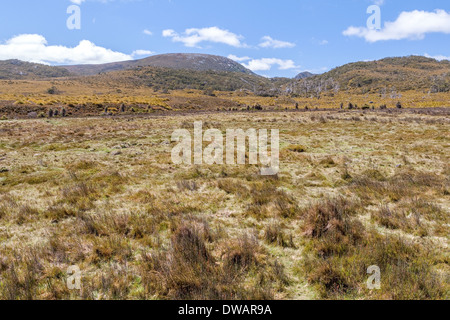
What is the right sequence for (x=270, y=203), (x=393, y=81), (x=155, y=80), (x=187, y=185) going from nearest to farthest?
(x=270, y=203) < (x=187, y=185) < (x=393, y=81) < (x=155, y=80)

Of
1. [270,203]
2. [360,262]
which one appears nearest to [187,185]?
[270,203]

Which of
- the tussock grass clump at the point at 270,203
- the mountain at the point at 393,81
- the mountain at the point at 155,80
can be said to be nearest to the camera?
the tussock grass clump at the point at 270,203

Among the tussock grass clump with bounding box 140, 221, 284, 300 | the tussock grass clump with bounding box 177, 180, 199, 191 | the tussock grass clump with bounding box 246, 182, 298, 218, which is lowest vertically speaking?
the tussock grass clump with bounding box 140, 221, 284, 300

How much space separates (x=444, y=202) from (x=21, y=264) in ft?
35.0

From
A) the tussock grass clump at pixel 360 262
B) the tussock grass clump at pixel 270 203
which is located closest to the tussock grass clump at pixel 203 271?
the tussock grass clump at pixel 360 262

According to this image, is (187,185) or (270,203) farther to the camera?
(187,185)

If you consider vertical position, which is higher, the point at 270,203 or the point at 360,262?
the point at 270,203

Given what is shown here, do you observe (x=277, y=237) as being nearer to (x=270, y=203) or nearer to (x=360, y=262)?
(x=360, y=262)

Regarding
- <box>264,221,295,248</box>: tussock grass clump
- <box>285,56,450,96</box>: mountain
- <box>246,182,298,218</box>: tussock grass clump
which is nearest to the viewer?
A: <box>264,221,295,248</box>: tussock grass clump

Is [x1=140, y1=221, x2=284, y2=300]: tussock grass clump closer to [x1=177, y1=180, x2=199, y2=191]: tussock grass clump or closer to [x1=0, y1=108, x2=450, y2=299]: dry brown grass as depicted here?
[x1=0, y1=108, x2=450, y2=299]: dry brown grass

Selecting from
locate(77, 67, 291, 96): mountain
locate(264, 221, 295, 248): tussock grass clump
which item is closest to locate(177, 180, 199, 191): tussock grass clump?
locate(264, 221, 295, 248): tussock grass clump

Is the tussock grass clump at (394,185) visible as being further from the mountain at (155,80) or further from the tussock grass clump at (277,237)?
the mountain at (155,80)

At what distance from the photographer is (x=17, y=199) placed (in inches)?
300
